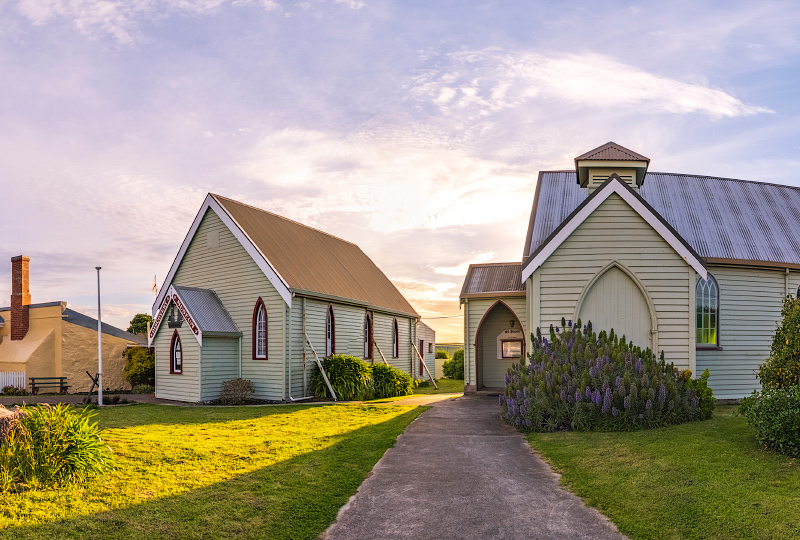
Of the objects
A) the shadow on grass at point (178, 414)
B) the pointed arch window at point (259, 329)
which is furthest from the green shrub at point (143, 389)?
the pointed arch window at point (259, 329)

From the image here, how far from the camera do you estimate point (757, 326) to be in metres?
21.4

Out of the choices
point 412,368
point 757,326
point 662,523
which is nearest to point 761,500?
point 662,523

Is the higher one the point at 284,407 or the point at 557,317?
the point at 557,317

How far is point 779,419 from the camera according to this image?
402 inches

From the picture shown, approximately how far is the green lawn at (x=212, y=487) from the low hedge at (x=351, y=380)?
29.0 ft

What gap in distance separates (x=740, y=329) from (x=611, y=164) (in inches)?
278

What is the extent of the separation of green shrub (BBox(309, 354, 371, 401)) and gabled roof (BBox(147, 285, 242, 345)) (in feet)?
11.9

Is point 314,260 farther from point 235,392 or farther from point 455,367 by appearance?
point 455,367

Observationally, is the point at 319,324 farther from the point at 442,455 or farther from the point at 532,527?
the point at 532,527

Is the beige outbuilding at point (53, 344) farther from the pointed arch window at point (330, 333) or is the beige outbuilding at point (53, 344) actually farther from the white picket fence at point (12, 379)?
the pointed arch window at point (330, 333)

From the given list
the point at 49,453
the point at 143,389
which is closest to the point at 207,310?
the point at 143,389

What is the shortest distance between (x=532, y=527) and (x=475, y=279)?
18231 mm

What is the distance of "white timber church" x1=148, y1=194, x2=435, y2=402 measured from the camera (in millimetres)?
23703

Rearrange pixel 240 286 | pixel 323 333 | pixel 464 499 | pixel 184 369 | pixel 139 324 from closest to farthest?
pixel 464 499
pixel 184 369
pixel 240 286
pixel 323 333
pixel 139 324
